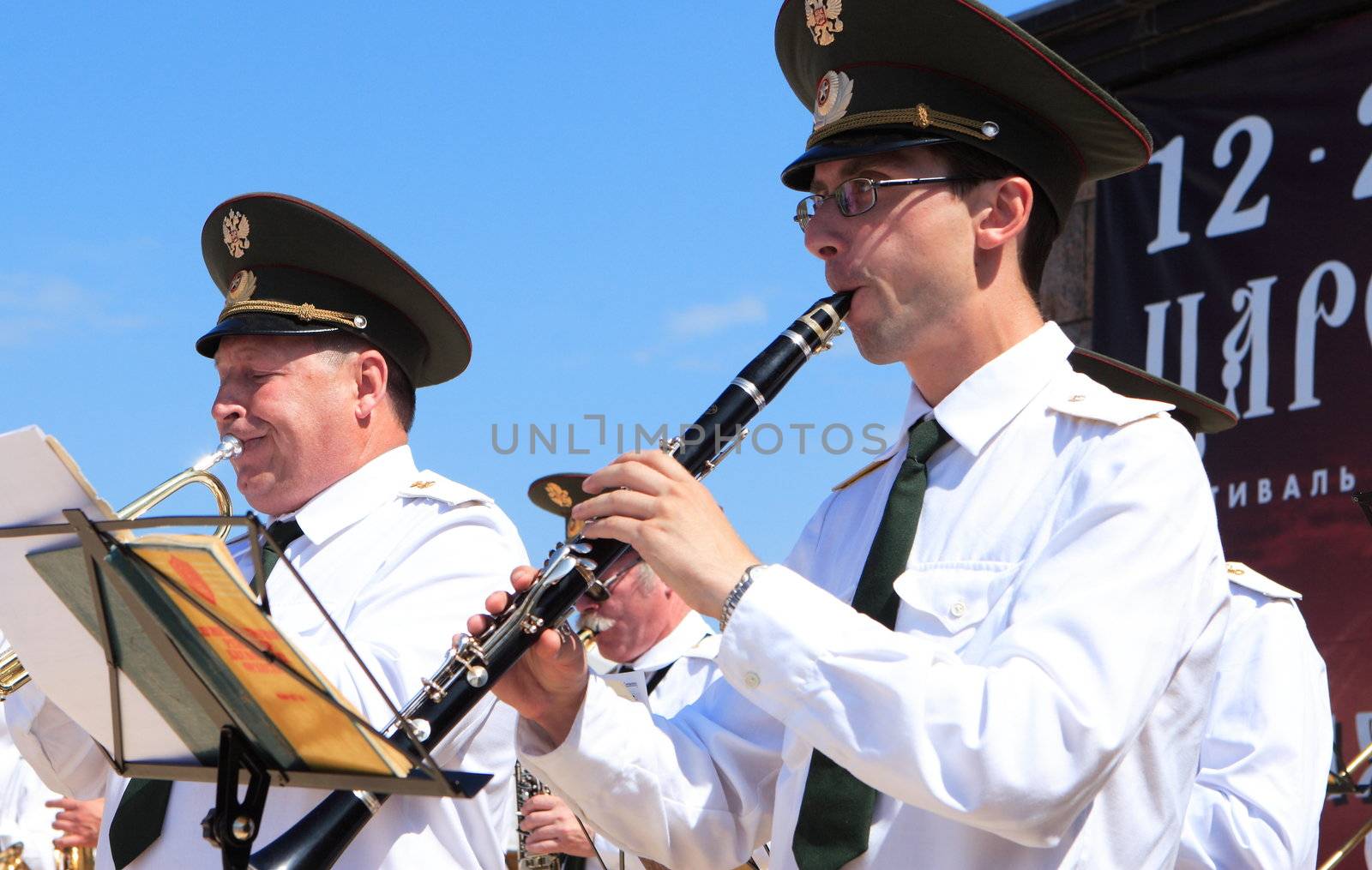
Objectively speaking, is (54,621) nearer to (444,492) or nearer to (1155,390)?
(444,492)

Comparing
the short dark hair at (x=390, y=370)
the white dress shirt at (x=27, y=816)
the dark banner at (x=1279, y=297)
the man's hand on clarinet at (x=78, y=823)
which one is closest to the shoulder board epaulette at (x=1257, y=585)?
the dark banner at (x=1279, y=297)

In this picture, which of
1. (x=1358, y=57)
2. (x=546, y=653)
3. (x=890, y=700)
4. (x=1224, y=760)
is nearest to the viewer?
(x=890, y=700)

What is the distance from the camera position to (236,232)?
441 cm

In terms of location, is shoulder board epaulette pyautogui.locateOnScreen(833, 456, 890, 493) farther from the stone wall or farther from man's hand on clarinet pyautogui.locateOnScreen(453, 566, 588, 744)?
the stone wall

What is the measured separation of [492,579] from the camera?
374cm

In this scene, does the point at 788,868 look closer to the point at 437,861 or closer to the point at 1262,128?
the point at 437,861

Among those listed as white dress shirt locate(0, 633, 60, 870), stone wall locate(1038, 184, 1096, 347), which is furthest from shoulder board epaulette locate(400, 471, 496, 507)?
white dress shirt locate(0, 633, 60, 870)

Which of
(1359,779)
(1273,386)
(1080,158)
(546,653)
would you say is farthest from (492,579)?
(1273,386)

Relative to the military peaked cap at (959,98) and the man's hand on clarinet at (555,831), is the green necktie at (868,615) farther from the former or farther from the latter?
the man's hand on clarinet at (555,831)

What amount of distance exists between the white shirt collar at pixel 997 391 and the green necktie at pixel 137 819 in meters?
1.61

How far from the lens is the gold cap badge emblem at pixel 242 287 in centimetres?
430

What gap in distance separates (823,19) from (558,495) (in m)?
4.26

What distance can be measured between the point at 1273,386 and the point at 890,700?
4.69m

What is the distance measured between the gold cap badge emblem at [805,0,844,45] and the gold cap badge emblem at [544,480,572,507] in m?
4.12
